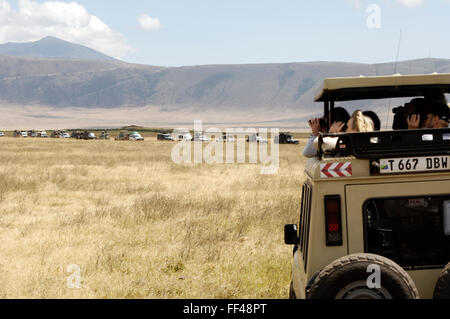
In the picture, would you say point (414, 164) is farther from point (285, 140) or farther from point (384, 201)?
point (285, 140)

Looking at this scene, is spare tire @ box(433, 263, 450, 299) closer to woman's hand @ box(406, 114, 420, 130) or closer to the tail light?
the tail light

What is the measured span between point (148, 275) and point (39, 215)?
19.4 feet

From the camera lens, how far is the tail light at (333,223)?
3.99 m

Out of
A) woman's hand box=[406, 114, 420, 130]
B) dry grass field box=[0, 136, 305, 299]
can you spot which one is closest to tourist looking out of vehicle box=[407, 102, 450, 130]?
woman's hand box=[406, 114, 420, 130]

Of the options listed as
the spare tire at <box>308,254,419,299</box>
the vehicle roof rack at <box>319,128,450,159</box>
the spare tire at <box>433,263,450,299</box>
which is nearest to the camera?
Result: the spare tire at <box>308,254,419,299</box>

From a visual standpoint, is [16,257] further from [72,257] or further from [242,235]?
[242,235]

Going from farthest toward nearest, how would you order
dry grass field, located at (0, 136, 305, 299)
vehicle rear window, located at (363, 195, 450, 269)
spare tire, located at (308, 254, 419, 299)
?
dry grass field, located at (0, 136, 305, 299) < vehicle rear window, located at (363, 195, 450, 269) < spare tire, located at (308, 254, 419, 299)

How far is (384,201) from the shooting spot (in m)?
4.21

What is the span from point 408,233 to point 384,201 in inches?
14.9

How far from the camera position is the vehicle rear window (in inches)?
167

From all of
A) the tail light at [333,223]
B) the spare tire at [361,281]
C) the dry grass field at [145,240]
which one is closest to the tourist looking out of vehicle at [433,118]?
the tail light at [333,223]

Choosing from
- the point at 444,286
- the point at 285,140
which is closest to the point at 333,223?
the point at 444,286

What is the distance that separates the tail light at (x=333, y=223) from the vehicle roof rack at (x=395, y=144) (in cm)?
40

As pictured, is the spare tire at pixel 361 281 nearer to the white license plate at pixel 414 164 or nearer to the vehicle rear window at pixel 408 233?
the vehicle rear window at pixel 408 233
